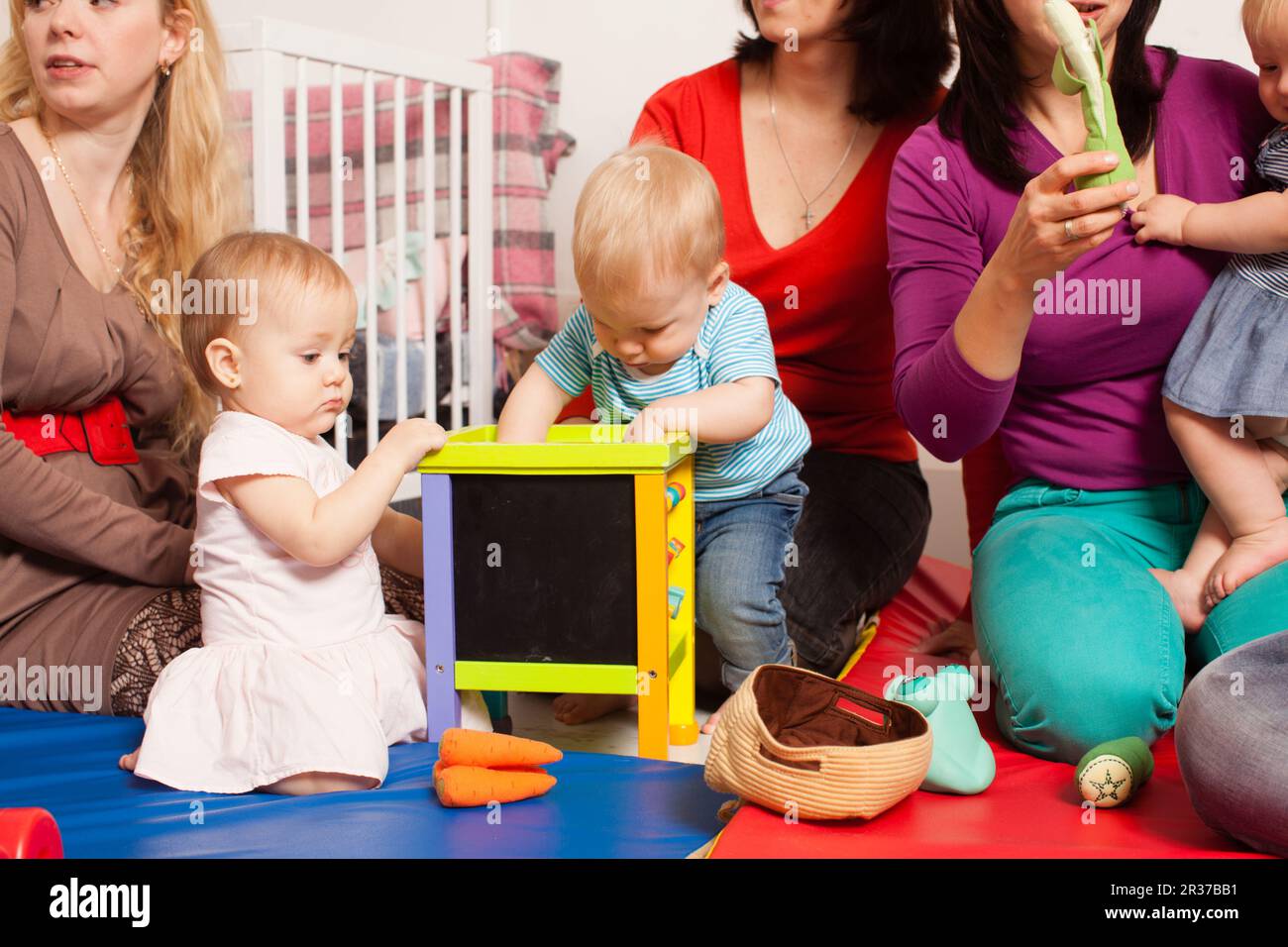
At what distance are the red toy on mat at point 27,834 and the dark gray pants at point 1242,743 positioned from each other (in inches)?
35.6

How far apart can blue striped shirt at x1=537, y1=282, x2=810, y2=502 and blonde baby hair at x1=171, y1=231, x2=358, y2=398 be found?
331mm

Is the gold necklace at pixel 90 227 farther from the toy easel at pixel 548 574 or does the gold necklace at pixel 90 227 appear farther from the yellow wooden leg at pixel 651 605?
the yellow wooden leg at pixel 651 605

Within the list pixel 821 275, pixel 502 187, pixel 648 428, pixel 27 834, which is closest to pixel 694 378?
pixel 648 428

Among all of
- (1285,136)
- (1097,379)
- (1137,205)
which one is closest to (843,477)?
(1097,379)

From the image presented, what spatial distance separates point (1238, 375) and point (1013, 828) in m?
0.54

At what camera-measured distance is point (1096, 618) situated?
134cm

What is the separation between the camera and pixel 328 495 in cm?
134

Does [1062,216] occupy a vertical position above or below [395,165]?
below

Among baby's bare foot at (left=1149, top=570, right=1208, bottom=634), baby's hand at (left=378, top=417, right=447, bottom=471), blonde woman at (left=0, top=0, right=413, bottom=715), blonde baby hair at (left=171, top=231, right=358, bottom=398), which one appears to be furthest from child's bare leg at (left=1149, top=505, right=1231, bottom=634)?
blonde woman at (left=0, top=0, right=413, bottom=715)

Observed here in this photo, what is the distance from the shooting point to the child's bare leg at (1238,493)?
1.35 meters

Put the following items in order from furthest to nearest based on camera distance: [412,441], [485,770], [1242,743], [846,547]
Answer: [846,547] < [412,441] < [485,770] < [1242,743]

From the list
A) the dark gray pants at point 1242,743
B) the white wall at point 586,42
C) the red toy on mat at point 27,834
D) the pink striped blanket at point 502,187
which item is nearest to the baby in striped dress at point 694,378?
the dark gray pants at point 1242,743

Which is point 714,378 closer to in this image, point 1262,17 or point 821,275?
point 821,275
